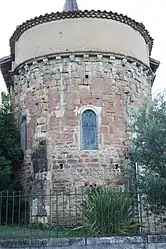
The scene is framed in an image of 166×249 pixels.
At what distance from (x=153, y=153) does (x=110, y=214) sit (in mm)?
3572

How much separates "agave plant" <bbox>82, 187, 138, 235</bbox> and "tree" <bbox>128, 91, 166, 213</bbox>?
169 cm

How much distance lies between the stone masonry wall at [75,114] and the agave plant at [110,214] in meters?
5.35

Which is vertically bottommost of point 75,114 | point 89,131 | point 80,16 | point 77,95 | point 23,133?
point 89,131

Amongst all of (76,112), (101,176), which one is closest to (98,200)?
(101,176)

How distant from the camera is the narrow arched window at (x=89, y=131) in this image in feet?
58.3

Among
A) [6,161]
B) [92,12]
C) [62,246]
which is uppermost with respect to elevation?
[92,12]

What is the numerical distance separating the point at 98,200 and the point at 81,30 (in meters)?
9.37

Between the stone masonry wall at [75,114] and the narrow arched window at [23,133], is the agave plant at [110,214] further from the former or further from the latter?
the narrow arched window at [23,133]

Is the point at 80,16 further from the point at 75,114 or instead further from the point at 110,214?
the point at 110,214

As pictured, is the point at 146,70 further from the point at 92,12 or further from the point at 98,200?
the point at 98,200

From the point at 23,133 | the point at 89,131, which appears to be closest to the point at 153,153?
the point at 89,131

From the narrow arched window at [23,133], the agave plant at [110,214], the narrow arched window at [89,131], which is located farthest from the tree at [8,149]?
Result: the agave plant at [110,214]

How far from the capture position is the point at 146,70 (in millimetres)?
20266

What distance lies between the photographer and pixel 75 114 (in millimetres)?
17984
